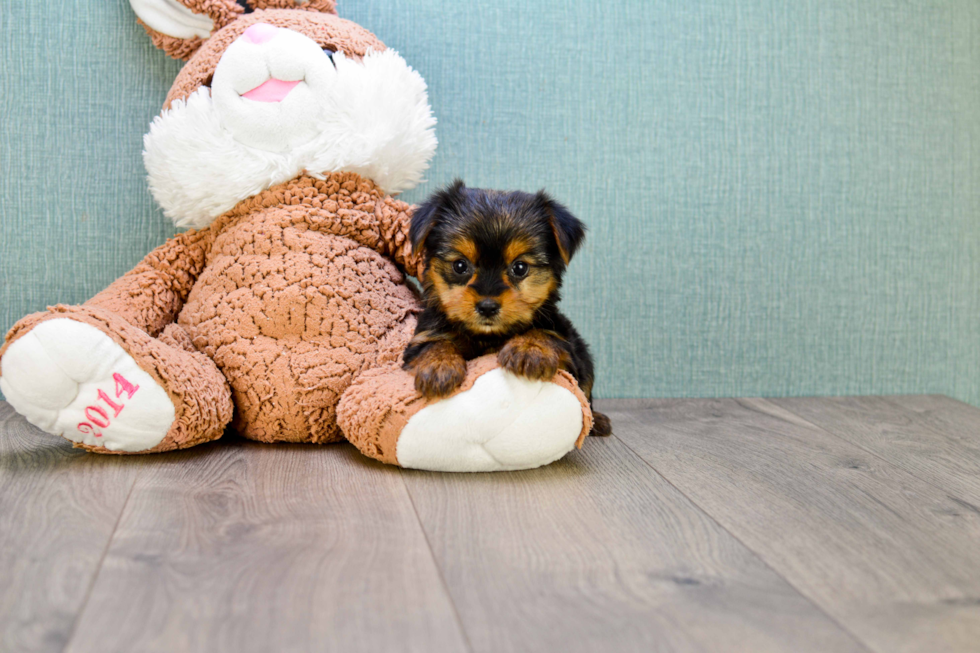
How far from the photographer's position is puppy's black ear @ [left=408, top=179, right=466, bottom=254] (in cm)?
179

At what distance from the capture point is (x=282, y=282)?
1.94 meters

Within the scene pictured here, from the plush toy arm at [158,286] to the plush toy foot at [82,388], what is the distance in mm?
239

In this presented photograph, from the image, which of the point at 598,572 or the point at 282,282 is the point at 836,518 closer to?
the point at 598,572

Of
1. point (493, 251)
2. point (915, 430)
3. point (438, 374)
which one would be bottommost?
point (915, 430)

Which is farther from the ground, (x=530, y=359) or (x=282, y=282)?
(x=282, y=282)

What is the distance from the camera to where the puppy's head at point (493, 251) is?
1.68 meters

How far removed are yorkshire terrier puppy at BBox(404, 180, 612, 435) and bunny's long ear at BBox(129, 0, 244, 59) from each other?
0.87 metres

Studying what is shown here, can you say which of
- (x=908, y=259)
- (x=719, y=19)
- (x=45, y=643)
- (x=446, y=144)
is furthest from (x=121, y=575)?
(x=908, y=259)

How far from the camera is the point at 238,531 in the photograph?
1365 mm

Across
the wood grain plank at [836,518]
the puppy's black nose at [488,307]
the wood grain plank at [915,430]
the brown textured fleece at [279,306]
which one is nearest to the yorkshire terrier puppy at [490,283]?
the puppy's black nose at [488,307]

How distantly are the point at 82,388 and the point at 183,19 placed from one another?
3.71 ft

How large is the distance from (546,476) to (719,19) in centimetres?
176

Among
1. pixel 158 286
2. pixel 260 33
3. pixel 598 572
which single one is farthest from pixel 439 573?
pixel 260 33

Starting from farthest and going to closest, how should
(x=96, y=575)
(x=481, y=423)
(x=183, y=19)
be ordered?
(x=183, y=19) → (x=481, y=423) → (x=96, y=575)
